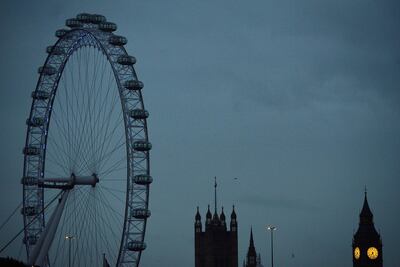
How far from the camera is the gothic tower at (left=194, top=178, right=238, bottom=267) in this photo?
182 metres

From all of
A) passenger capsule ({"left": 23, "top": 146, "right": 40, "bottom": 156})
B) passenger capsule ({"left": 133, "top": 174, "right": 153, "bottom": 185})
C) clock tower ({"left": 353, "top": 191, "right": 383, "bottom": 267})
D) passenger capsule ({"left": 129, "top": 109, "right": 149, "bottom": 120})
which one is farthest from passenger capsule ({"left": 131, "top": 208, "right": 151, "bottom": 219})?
clock tower ({"left": 353, "top": 191, "right": 383, "bottom": 267})

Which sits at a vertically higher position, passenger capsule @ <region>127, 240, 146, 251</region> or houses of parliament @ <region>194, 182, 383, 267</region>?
houses of parliament @ <region>194, 182, 383, 267</region>

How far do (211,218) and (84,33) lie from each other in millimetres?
99701

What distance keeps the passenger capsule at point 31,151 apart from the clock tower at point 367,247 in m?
68.9

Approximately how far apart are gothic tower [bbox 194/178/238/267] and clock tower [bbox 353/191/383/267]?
1359 inches

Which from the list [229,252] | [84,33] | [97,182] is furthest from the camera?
[229,252]

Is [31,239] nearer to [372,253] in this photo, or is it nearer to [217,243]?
[372,253]

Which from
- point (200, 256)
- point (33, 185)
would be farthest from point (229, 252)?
point (33, 185)

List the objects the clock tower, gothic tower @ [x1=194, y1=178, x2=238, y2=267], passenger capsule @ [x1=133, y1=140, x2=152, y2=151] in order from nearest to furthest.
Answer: passenger capsule @ [x1=133, y1=140, x2=152, y2=151]
the clock tower
gothic tower @ [x1=194, y1=178, x2=238, y2=267]

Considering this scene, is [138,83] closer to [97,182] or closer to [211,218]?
[97,182]

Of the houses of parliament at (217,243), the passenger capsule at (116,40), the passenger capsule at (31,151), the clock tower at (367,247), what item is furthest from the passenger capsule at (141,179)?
the houses of parliament at (217,243)

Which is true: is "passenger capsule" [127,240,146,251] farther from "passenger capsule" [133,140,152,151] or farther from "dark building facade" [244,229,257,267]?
"dark building facade" [244,229,257,267]

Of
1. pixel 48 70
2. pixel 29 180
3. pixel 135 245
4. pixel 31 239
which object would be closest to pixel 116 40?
pixel 48 70

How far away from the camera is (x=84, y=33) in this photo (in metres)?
90.5
